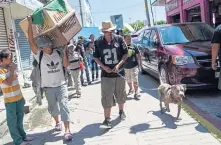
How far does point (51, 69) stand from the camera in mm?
4875

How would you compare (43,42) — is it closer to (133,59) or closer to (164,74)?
(133,59)

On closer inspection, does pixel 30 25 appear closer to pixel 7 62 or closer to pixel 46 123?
pixel 7 62

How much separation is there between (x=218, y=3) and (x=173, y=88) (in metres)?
9.83

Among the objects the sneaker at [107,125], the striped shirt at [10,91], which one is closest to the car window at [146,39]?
the sneaker at [107,125]

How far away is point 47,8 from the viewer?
179 inches

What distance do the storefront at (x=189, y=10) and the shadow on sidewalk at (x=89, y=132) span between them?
9877 millimetres

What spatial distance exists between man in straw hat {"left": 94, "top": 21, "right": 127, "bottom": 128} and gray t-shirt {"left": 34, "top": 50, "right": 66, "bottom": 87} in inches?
26.9

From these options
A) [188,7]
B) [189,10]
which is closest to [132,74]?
[188,7]

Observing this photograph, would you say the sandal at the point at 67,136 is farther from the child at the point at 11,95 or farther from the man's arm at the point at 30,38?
the man's arm at the point at 30,38

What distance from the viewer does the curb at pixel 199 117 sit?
4.63m

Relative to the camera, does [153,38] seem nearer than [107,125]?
No

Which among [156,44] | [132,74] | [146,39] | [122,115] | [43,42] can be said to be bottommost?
[122,115]

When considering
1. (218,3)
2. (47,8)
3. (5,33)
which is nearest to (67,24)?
(47,8)

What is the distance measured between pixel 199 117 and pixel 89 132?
6.48 feet
